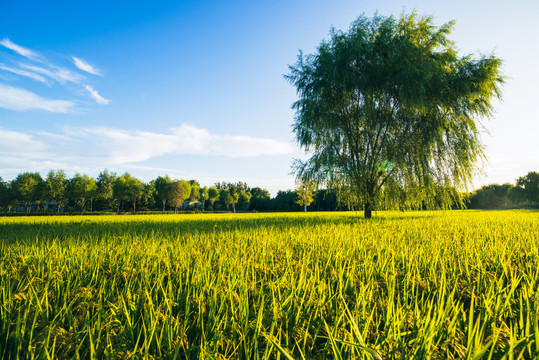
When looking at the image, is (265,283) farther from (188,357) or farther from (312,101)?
(312,101)

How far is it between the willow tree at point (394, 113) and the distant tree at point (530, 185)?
70102 mm

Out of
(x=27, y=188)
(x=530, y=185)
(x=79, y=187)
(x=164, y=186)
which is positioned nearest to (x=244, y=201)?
(x=164, y=186)

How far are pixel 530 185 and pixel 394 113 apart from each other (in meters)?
75.2

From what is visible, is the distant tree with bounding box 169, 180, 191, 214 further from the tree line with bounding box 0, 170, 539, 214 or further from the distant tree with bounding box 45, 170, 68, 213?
the distant tree with bounding box 45, 170, 68, 213

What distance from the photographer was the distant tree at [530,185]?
184ft

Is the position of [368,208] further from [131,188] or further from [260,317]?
[131,188]

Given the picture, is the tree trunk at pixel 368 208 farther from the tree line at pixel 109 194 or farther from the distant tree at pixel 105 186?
the distant tree at pixel 105 186

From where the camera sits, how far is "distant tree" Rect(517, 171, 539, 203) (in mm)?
56219

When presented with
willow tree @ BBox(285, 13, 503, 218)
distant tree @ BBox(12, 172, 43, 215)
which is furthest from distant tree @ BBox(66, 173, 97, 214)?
willow tree @ BBox(285, 13, 503, 218)

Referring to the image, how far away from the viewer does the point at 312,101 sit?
1053cm

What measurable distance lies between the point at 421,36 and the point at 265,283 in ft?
42.2

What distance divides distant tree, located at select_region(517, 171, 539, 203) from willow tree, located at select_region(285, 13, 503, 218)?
7010 centimetres

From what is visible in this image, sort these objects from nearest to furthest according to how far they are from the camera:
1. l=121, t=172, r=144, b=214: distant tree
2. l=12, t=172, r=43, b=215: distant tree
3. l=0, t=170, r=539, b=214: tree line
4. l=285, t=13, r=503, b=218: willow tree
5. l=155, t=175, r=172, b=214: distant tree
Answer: l=285, t=13, r=503, b=218: willow tree → l=12, t=172, r=43, b=215: distant tree → l=0, t=170, r=539, b=214: tree line → l=121, t=172, r=144, b=214: distant tree → l=155, t=175, r=172, b=214: distant tree

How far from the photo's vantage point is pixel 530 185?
190ft
